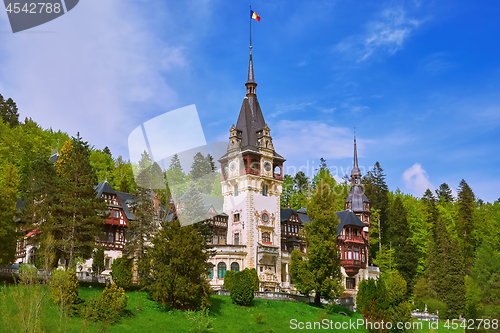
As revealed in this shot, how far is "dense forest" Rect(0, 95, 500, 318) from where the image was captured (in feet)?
194

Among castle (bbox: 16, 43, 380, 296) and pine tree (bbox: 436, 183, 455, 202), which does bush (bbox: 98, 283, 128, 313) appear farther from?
pine tree (bbox: 436, 183, 455, 202)

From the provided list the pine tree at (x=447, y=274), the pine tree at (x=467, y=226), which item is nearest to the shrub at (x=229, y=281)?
the pine tree at (x=447, y=274)

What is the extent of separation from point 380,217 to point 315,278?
39.0 metres

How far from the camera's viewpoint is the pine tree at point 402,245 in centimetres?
7369

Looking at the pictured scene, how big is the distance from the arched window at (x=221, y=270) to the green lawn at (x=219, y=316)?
384 inches

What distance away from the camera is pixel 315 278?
48.2 m

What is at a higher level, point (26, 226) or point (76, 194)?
point (76, 194)

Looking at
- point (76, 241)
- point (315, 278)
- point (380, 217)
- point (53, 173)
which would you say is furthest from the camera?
point (380, 217)

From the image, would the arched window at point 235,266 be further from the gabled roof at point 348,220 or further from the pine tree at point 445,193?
the pine tree at point 445,193

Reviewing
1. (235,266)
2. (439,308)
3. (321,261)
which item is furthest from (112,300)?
(439,308)

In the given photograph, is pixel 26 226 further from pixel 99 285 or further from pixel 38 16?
pixel 38 16

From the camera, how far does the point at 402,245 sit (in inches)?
2980

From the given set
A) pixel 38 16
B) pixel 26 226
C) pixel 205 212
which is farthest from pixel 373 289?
pixel 38 16

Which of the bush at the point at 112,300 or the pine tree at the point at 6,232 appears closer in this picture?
the bush at the point at 112,300
